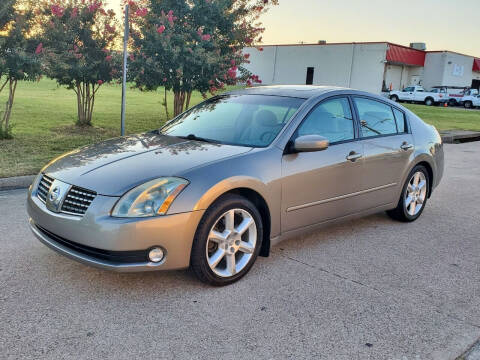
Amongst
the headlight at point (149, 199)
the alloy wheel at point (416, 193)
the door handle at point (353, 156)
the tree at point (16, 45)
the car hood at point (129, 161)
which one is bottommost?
the alloy wheel at point (416, 193)

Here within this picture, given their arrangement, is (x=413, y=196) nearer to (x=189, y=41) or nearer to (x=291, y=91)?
(x=291, y=91)

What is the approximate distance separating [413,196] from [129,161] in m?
3.47

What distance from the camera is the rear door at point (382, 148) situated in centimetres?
495

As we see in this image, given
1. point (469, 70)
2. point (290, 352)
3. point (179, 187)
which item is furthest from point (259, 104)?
point (469, 70)

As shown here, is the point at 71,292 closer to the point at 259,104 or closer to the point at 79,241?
the point at 79,241

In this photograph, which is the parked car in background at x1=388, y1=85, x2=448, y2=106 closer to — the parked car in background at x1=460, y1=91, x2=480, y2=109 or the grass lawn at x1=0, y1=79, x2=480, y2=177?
the parked car in background at x1=460, y1=91, x2=480, y2=109

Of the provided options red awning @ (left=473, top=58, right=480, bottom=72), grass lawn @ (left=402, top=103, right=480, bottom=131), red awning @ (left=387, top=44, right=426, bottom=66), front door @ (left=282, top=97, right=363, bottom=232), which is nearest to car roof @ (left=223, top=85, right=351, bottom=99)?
front door @ (left=282, top=97, right=363, bottom=232)

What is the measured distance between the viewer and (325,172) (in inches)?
173

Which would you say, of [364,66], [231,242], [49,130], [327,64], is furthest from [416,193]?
[327,64]

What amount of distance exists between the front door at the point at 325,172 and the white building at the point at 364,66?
41473 mm

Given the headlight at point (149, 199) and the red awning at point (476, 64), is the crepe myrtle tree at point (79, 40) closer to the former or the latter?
the headlight at point (149, 199)

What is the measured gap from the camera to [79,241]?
3359 mm

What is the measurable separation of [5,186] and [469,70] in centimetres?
5655

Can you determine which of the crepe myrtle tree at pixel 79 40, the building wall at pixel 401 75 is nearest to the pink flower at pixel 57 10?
the crepe myrtle tree at pixel 79 40
